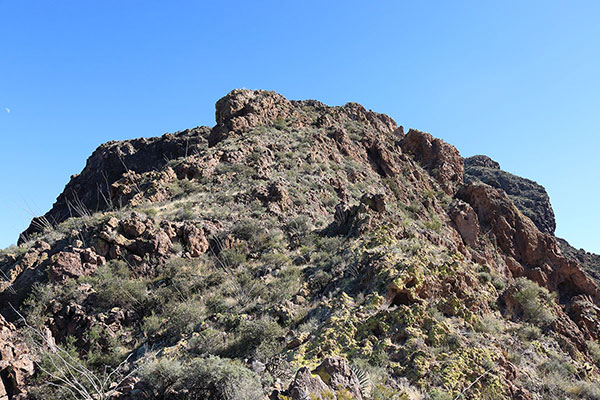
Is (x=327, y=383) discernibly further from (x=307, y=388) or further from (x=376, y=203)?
(x=376, y=203)

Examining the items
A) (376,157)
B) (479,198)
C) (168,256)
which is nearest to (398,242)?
(168,256)

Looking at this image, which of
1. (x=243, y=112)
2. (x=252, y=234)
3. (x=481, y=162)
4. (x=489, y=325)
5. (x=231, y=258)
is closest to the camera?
(x=489, y=325)

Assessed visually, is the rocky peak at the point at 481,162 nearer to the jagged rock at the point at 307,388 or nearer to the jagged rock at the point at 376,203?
the jagged rock at the point at 376,203

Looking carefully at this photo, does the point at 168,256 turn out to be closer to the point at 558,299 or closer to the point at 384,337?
the point at 384,337

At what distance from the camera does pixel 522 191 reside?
53.2 metres

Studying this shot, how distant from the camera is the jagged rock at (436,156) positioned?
95.6 feet

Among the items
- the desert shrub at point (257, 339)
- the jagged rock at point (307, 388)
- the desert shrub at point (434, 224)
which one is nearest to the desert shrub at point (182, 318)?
the desert shrub at point (257, 339)

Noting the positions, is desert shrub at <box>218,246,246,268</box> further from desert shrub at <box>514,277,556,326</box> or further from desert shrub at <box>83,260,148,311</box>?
desert shrub at <box>514,277,556,326</box>

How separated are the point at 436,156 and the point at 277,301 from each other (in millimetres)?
24102

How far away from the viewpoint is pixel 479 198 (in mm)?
24641

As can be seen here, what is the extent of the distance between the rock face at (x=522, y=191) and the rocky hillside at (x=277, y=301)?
95.1 ft

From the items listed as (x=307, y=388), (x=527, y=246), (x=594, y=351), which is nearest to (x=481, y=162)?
(x=527, y=246)

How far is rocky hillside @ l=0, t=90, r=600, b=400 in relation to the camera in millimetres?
6637

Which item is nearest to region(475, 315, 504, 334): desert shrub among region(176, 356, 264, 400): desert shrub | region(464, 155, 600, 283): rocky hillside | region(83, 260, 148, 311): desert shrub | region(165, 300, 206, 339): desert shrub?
region(176, 356, 264, 400): desert shrub
